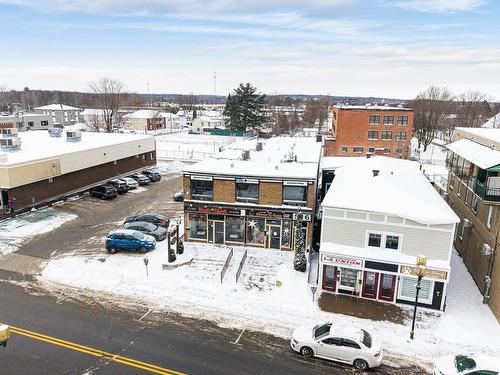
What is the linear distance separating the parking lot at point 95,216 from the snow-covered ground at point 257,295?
1977 millimetres

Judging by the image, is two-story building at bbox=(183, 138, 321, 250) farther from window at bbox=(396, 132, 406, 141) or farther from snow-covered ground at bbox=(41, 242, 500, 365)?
window at bbox=(396, 132, 406, 141)

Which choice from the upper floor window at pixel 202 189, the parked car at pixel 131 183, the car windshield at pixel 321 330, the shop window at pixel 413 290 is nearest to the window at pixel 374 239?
the shop window at pixel 413 290

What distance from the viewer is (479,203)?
22.1 metres

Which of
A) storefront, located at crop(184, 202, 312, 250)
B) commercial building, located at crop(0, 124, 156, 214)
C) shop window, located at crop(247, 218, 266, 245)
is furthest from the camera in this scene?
commercial building, located at crop(0, 124, 156, 214)

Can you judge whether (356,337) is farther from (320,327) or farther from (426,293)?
(426,293)

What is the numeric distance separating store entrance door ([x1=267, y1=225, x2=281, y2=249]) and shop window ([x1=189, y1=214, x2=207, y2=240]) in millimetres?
4482

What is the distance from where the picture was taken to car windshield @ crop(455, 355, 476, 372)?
518 inches

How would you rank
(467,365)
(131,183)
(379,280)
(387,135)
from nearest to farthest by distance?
(467,365)
(379,280)
(131,183)
(387,135)

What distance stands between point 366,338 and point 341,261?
5.10 m

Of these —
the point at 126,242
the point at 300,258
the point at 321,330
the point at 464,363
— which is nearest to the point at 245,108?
the point at 126,242

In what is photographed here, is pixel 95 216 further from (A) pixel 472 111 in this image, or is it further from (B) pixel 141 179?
(A) pixel 472 111

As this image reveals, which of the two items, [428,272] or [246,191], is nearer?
[428,272]

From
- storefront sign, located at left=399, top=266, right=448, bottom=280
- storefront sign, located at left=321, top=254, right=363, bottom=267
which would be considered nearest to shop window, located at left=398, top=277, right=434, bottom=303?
storefront sign, located at left=399, top=266, right=448, bottom=280

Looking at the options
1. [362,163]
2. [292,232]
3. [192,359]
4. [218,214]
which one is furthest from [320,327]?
[362,163]
